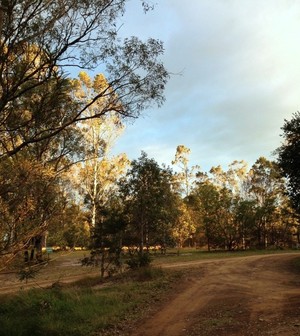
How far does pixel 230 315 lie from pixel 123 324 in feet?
8.65

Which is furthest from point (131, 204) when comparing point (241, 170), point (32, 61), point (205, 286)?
point (241, 170)

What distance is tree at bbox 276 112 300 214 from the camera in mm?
19000

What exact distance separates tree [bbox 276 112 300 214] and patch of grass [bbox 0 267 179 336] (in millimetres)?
8078

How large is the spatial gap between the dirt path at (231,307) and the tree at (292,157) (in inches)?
157

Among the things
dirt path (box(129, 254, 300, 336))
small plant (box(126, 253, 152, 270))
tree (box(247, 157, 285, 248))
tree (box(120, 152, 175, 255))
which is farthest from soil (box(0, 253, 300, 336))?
tree (box(247, 157, 285, 248))

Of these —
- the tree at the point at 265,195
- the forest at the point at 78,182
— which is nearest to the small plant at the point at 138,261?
the forest at the point at 78,182

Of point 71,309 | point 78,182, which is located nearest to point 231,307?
point 71,309

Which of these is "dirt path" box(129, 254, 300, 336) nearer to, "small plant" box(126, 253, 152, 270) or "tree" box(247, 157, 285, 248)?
"small plant" box(126, 253, 152, 270)

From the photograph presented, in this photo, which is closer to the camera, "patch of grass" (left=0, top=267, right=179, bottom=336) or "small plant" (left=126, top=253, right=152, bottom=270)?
"patch of grass" (left=0, top=267, right=179, bottom=336)

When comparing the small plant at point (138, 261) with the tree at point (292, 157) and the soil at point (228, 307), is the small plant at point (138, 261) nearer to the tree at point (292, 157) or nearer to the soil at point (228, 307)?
the soil at point (228, 307)

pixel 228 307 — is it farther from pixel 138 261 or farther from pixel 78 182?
pixel 78 182

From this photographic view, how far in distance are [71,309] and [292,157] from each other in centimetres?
1200

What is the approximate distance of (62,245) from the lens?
33.6ft

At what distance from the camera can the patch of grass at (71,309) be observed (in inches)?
414
